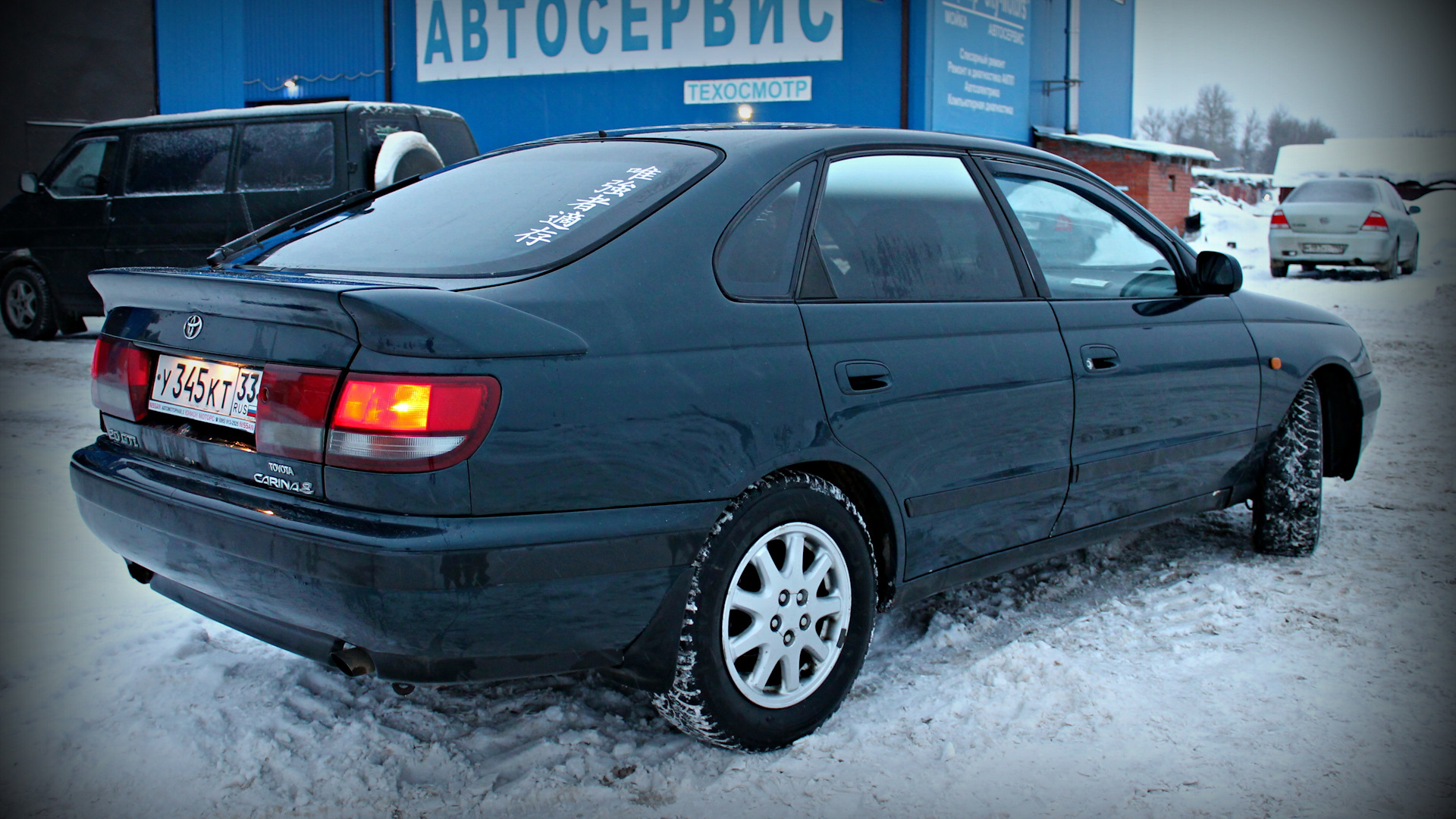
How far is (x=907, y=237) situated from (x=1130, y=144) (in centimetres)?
1849

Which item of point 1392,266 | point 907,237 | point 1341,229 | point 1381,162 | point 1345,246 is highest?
point 1381,162

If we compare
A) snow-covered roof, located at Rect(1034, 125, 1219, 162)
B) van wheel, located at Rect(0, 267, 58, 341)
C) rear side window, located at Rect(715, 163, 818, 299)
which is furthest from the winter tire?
snow-covered roof, located at Rect(1034, 125, 1219, 162)

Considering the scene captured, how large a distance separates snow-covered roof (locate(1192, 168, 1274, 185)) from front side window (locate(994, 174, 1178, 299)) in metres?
40.5

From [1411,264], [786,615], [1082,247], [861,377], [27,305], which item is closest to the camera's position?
[786,615]

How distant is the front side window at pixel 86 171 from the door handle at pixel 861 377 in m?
9.21

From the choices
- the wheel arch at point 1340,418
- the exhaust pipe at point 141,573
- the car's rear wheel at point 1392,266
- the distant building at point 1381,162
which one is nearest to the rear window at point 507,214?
the exhaust pipe at point 141,573

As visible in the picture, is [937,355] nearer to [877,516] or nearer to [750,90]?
[877,516]

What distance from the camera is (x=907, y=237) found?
3.01m

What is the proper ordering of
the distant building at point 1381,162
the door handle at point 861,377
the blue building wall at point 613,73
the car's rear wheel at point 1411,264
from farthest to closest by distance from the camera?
1. the distant building at point 1381,162
2. the car's rear wheel at point 1411,264
3. the blue building wall at point 613,73
4. the door handle at point 861,377

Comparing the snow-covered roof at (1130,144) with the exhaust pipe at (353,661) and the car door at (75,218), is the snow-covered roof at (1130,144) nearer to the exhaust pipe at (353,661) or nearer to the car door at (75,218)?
the car door at (75,218)

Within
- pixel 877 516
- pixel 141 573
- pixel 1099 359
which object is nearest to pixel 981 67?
pixel 1099 359

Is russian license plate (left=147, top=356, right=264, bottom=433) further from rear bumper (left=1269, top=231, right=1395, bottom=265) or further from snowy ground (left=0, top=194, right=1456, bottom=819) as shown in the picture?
rear bumper (left=1269, top=231, right=1395, bottom=265)

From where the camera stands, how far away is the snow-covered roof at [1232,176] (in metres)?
43.4

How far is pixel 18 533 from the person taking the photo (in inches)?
162
